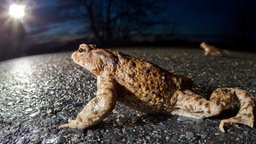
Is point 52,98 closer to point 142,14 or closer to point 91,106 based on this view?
point 91,106

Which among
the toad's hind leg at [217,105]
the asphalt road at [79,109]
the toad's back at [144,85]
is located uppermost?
the toad's back at [144,85]

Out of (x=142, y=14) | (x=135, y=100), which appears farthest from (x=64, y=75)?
(x=142, y=14)

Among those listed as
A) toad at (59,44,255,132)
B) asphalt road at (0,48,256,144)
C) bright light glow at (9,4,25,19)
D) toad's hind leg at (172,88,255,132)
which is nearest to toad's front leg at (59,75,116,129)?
toad at (59,44,255,132)

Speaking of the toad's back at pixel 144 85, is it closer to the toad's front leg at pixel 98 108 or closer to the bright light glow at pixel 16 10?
the toad's front leg at pixel 98 108

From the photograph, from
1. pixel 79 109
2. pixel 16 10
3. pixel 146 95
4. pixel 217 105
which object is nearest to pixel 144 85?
pixel 146 95

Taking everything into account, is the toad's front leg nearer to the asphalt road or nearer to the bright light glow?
the asphalt road

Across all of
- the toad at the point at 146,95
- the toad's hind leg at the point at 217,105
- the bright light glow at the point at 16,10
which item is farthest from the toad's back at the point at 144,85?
the bright light glow at the point at 16,10
